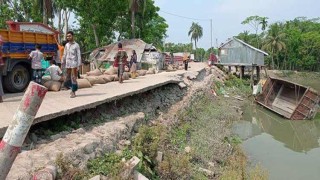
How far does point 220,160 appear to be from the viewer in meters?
9.27

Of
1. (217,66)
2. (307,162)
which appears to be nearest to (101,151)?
(307,162)

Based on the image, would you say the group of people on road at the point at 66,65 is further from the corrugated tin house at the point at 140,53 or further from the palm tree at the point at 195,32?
the palm tree at the point at 195,32

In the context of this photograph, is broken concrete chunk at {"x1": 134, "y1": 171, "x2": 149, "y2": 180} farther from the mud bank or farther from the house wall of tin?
the house wall of tin

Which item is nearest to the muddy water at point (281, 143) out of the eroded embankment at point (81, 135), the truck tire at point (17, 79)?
the eroded embankment at point (81, 135)

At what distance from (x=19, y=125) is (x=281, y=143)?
13.9 meters

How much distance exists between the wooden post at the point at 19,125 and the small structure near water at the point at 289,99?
1813 centimetres

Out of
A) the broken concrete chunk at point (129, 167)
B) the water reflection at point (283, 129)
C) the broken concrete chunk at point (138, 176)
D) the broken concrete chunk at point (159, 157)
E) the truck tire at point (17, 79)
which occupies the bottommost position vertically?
the water reflection at point (283, 129)

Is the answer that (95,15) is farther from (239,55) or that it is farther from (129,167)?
(129,167)

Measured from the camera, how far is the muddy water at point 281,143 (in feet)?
34.6

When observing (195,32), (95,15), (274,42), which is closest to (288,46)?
(274,42)

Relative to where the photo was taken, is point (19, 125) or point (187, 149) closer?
point (19, 125)

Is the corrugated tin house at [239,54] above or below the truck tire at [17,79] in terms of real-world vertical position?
above

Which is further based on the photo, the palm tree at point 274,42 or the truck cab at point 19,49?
the palm tree at point 274,42

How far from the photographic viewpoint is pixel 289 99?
70.8ft
